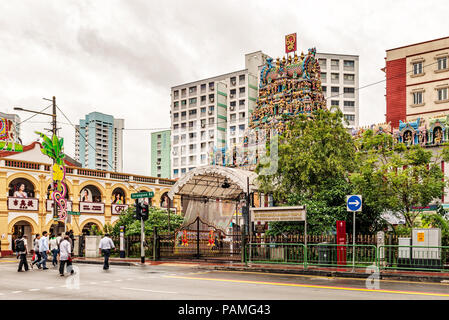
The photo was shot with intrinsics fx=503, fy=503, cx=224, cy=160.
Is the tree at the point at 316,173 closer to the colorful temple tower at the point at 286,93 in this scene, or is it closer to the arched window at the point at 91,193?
the colorful temple tower at the point at 286,93

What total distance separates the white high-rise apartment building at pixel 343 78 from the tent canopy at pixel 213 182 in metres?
68.1

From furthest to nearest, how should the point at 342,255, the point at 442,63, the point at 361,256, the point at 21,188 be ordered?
the point at 21,188, the point at 442,63, the point at 342,255, the point at 361,256

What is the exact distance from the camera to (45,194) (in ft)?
141

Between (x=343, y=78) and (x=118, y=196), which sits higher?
(x=343, y=78)

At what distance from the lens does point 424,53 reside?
41.2 meters

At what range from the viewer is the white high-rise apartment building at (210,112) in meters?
105

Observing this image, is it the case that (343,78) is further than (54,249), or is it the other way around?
(343,78)

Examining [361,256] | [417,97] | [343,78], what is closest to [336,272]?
[361,256]

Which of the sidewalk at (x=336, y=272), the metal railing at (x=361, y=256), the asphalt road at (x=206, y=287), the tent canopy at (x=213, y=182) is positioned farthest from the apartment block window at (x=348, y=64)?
the asphalt road at (x=206, y=287)

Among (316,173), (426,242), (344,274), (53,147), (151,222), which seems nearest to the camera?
(344,274)

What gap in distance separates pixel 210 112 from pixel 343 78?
2849 centimetres

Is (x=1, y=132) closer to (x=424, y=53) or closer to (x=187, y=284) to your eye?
(x=187, y=284)

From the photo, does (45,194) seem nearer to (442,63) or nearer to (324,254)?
(324,254)

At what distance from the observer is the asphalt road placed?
1284 cm
